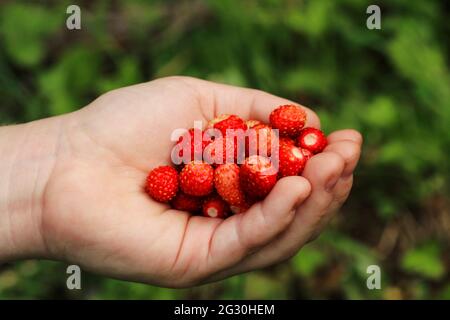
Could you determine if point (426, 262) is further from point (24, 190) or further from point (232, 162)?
point (24, 190)

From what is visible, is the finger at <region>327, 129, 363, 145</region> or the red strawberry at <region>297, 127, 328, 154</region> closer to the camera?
the finger at <region>327, 129, 363, 145</region>

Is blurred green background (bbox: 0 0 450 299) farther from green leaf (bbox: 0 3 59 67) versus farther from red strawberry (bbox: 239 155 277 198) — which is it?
red strawberry (bbox: 239 155 277 198)

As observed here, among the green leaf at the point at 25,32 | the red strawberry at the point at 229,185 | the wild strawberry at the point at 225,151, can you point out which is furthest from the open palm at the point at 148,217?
the green leaf at the point at 25,32

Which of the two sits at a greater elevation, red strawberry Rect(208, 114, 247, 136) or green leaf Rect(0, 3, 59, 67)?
green leaf Rect(0, 3, 59, 67)

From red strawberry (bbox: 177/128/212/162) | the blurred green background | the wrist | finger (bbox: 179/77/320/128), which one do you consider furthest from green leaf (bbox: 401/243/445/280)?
the wrist

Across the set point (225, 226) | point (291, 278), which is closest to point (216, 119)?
point (225, 226)

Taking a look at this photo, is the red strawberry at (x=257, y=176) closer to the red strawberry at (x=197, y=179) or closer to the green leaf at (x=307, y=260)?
the red strawberry at (x=197, y=179)

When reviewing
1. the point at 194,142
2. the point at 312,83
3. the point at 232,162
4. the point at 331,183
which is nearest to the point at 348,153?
the point at 331,183
